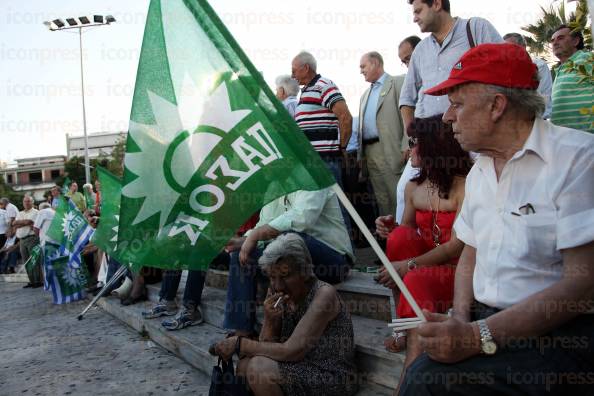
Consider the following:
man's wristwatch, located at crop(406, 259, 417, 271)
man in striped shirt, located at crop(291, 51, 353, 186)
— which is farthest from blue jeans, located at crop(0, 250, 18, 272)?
man's wristwatch, located at crop(406, 259, 417, 271)

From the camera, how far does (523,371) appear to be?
1.58 meters

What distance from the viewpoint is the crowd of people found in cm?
163

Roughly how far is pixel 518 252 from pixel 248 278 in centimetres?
231

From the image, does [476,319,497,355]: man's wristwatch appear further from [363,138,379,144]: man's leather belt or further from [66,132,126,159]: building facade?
[66,132,126,159]: building facade

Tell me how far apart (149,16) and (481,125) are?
5.14 feet

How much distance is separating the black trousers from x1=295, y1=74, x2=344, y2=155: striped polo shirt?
3600 millimetres

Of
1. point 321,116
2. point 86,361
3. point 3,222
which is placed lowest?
point 86,361

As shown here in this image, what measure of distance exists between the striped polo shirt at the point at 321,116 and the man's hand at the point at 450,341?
355 centimetres

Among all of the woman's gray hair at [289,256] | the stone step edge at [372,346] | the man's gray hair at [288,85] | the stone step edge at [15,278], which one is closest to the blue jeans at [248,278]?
the stone step edge at [372,346]

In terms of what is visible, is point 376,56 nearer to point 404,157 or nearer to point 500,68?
point 404,157

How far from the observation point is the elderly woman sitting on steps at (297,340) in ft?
9.57

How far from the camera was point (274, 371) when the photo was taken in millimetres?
2896

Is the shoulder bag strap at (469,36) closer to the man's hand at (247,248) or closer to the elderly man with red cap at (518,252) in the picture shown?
the elderly man with red cap at (518,252)

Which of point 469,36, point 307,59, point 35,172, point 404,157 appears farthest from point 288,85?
point 35,172
